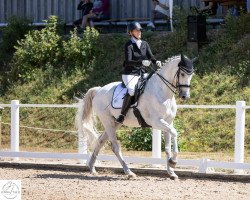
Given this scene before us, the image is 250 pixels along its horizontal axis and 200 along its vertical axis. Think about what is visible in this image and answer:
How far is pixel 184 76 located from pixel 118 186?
2.41 metres

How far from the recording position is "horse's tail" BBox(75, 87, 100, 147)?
18.6 metres

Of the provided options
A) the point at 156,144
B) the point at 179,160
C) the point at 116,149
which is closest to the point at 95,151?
the point at 116,149

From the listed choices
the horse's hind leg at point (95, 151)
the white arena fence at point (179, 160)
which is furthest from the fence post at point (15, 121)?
the horse's hind leg at point (95, 151)

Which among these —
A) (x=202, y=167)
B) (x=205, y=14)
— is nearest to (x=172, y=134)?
(x=202, y=167)

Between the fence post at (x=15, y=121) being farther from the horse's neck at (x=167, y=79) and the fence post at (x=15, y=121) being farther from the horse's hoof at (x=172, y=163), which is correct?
the horse's hoof at (x=172, y=163)

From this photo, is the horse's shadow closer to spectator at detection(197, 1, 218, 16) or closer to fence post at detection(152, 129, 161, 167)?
fence post at detection(152, 129, 161, 167)

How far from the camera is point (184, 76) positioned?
55.6ft

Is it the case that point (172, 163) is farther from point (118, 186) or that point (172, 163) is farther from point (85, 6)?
point (85, 6)

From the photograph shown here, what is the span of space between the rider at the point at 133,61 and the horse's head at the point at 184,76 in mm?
714

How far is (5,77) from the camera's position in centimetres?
3064

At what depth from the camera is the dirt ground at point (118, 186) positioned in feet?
48.0

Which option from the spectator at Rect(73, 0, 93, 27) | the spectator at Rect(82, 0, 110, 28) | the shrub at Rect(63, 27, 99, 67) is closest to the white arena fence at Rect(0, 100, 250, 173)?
the shrub at Rect(63, 27, 99, 67)

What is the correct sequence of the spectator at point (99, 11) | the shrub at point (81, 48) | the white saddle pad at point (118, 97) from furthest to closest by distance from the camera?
1. the spectator at point (99, 11)
2. the shrub at point (81, 48)
3. the white saddle pad at point (118, 97)

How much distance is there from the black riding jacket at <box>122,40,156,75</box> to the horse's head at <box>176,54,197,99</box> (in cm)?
73
